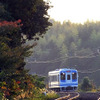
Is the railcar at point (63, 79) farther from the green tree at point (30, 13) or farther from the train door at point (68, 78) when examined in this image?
the green tree at point (30, 13)

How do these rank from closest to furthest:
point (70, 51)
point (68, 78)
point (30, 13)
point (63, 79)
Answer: point (30, 13) < point (63, 79) < point (68, 78) < point (70, 51)

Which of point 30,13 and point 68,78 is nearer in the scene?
point 30,13

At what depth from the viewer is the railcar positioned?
148ft

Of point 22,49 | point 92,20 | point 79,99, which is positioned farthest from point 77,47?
point 22,49

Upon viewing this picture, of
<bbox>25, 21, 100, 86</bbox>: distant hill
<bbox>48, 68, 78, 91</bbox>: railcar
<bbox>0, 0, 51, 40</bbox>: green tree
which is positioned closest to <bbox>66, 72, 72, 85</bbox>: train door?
<bbox>48, 68, 78, 91</bbox>: railcar

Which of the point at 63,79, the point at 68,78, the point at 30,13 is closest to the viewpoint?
the point at 30,13

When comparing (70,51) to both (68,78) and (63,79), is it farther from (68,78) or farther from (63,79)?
(63,79)

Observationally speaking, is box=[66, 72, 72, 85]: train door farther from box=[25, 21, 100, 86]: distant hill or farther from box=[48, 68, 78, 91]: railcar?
box=[25, 21, 100, 86]: distant hill

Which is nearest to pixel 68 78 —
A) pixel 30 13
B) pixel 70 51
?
pixel 30 13

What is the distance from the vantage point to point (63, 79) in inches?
1800

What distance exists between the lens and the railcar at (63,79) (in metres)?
45.1

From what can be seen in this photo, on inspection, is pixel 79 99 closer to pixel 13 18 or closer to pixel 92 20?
pixel 13 18

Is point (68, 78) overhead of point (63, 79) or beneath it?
overhead

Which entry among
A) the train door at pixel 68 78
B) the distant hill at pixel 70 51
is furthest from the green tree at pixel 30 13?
the distant hill at pixel 70 51
